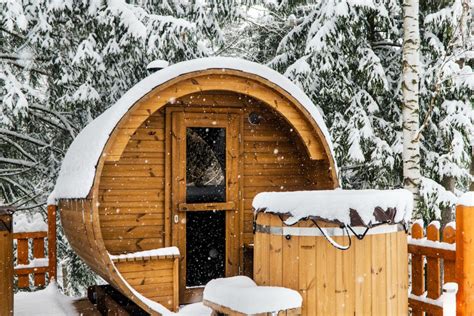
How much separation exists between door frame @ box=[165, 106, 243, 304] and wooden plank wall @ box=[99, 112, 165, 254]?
0.48 ft

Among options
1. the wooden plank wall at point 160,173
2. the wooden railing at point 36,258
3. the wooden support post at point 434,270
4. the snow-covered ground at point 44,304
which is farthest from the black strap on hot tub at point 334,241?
the wooden railing at point 36,258

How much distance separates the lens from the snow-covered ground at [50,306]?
22.5 ft

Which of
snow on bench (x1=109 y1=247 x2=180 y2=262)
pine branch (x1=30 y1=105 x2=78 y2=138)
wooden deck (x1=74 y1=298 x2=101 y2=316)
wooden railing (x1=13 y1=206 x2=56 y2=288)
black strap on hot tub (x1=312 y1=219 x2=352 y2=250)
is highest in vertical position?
pine branch (x1=30 y1=105 x2=78 y2=138)

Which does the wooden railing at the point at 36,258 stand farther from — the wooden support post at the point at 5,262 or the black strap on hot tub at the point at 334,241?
the black strap on hot tub at the point at 334,241

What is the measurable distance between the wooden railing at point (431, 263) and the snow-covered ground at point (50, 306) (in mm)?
2569

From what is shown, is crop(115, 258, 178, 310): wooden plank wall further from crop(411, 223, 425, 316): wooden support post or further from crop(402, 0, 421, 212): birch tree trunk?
crop(402, 0, 421, 212): birch tree trunk

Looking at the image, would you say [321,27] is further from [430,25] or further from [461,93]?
[461,93]

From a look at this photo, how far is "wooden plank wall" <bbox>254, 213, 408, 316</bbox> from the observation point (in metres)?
4.52

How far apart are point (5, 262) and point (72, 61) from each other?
686cm

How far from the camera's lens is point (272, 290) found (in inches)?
178

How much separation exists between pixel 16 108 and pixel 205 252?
512cm

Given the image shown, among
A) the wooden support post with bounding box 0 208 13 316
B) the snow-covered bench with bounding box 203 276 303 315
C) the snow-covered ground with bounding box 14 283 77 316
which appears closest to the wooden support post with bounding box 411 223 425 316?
the snow-covered bench with bounding box 203 276 303 315

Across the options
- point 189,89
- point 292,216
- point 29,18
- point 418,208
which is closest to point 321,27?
point 418,208

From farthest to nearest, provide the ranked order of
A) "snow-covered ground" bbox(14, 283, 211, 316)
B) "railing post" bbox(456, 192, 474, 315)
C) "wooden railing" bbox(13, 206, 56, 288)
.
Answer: "wooden railing" bbox(13, 206, 56, 288) → "snow-covered ground" bbox(14, 283, 211, 316) → "railing post" bbox(456, 192, 474, 315)
